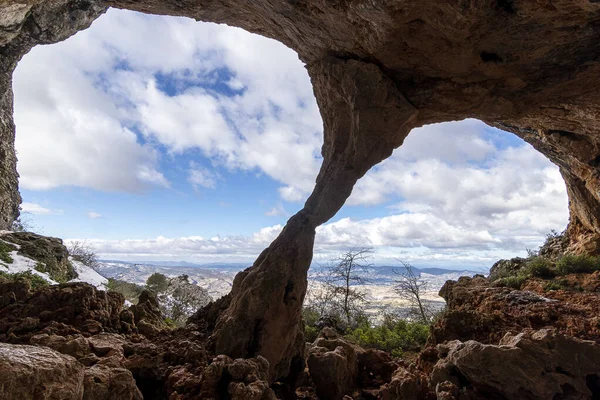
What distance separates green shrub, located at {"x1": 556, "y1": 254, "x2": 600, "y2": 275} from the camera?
46.1ft

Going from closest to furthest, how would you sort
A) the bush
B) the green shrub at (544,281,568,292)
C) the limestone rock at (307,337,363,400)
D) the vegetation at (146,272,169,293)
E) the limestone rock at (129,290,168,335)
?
the limestone rock at (307,337,363,400) < the limestone rock at (129,290,168,335) < the green shrub at (544,281,568,292) < the bush < the vegetation at (146,272,169,293)

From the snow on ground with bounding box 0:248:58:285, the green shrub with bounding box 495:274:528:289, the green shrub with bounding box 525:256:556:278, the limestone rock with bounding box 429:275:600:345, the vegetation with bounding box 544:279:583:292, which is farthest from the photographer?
the snow on ground with bounding box 0:248:58:285

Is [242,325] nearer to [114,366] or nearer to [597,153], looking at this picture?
[114,366]

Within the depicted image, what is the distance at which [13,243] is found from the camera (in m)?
17.4

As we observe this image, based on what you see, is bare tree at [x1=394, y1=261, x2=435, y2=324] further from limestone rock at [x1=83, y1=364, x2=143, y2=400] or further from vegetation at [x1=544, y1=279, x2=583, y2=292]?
limestone rock at [x1=83, y1=364, x2=143, y2=400]

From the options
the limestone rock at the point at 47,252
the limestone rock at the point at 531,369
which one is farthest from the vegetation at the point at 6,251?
the limestone rock at the point at 531,369

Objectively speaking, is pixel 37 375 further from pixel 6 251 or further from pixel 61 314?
pixel 6 251

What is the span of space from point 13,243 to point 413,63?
21033mm

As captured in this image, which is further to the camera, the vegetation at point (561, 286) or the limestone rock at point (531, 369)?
the vegetation at point (561, 286)

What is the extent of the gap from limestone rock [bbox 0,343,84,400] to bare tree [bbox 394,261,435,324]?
23597 mm

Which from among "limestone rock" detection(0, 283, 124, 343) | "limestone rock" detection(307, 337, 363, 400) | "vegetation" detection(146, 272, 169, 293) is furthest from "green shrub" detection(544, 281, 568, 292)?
"vegetation" detection(146, 272, 169, 293)

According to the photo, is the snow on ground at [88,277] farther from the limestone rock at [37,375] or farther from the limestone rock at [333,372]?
the limestone rock at [37,375]

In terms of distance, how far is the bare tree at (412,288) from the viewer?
2435 cm

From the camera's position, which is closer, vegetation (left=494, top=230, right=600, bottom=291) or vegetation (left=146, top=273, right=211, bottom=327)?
vegetation (left=494, top=230, right=600, bottom=291)
